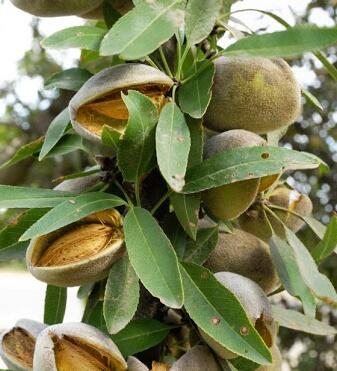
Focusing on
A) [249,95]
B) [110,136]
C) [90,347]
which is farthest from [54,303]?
[249,95]

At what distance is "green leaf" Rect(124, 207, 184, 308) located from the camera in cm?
72

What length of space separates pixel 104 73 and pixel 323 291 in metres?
0.41

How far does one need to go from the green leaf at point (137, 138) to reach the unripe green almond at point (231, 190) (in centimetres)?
9

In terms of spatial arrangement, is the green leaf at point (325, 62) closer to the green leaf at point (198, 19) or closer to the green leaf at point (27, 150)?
the green leaf at point (198, 19)

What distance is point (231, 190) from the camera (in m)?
0.83

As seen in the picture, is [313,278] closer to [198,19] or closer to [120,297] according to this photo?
[120,297]

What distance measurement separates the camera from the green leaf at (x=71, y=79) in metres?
0.97

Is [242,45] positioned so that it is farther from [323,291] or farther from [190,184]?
[323,291]

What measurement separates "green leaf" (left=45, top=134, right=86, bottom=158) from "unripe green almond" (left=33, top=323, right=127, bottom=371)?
0.29 m

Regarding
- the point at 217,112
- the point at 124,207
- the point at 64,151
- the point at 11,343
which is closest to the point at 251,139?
the point at 217,112

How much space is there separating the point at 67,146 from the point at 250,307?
372 millimetres

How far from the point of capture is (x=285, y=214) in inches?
40.8

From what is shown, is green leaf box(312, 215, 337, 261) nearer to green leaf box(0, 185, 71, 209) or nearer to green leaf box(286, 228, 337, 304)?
green leaf box(286, 228, 337, 304)

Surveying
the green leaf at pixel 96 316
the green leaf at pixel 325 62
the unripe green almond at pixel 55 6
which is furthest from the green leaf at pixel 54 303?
the green leaf at pixel 325 62
